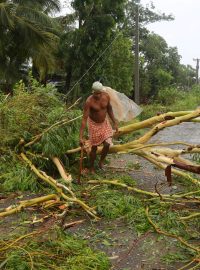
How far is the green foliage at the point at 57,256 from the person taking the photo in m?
3.36

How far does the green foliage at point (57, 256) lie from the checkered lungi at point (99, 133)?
2587 mm

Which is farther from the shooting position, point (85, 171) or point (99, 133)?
point (85, 171)

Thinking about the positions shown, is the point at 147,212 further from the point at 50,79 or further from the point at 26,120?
the point at 50,79

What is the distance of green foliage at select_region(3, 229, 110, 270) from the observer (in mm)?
3359

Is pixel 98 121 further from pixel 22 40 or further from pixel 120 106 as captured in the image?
pixel 22 40

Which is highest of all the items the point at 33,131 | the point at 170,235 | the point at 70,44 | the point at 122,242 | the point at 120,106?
the point at 70,44

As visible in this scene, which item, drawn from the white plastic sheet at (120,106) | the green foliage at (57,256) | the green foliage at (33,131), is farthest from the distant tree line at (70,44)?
the green foliage at (57,256)

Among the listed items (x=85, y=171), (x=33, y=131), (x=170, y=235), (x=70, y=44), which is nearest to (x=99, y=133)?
(x=85, y=171)

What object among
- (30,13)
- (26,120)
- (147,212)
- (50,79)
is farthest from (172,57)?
(147,212)

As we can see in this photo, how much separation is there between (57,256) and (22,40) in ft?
46.5

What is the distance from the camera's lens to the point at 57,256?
349cm

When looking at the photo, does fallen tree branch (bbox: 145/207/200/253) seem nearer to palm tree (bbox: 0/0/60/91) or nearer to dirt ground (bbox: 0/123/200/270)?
dirt ground (bbox: 0/123/200/270)

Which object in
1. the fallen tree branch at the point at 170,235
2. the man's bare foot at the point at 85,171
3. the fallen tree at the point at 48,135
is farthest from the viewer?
the man's bare foot at the point at 85,171

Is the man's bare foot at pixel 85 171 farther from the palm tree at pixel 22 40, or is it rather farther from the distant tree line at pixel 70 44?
the palm tree at pixel 22 40
